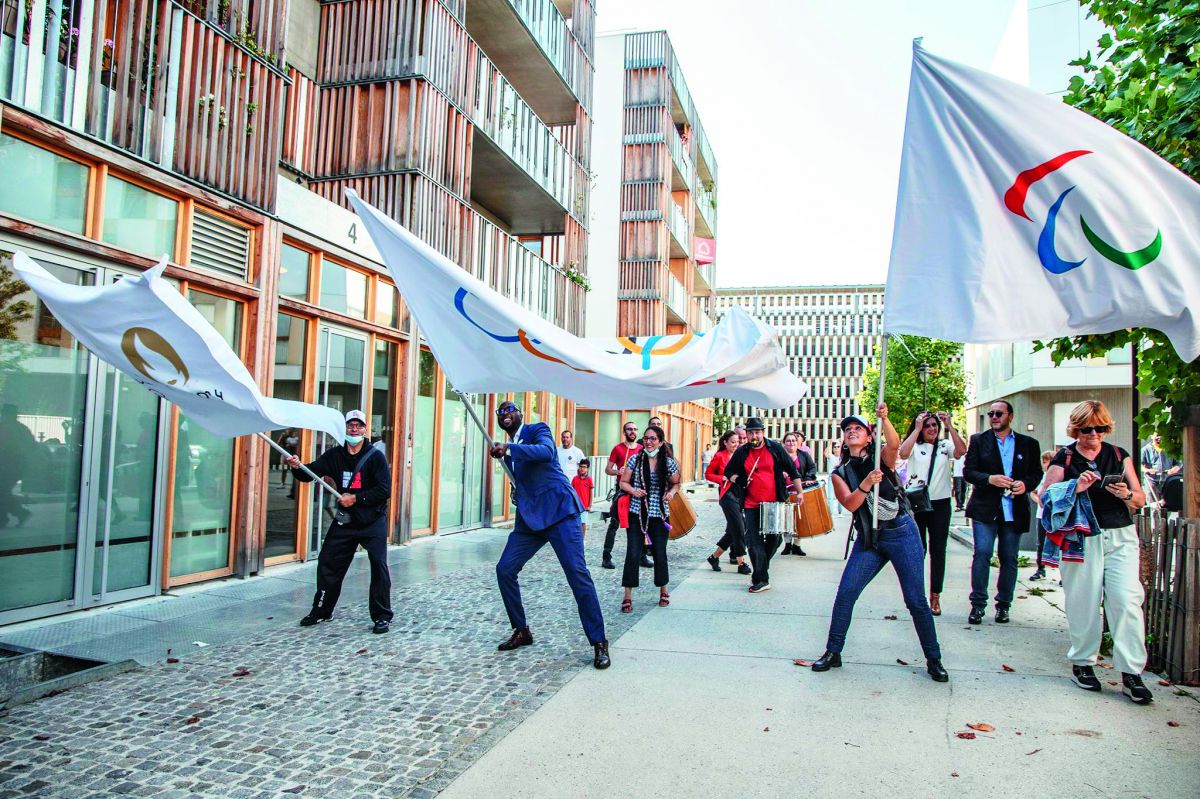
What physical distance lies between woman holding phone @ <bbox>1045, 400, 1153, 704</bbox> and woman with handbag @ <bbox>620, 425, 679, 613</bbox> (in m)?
3.54

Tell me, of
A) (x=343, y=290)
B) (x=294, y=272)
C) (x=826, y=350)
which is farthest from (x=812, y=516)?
(x=826, y=350)

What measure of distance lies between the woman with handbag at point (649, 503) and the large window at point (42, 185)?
539 centimetres

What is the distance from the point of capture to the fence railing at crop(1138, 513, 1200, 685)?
573cm

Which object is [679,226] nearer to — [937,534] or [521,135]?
[521,135]

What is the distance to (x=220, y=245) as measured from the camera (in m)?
8.93

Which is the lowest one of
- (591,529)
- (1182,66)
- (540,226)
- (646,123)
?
(591,529)

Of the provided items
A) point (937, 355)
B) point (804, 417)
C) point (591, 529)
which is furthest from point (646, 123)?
point (804, 417)

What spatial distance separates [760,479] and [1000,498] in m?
2.72

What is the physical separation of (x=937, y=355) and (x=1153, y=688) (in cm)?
3697

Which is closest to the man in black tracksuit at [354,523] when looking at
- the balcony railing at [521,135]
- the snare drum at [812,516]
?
the snare drum at [812,516]

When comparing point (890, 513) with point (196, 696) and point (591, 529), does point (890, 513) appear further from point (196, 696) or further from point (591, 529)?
point (591, 529)

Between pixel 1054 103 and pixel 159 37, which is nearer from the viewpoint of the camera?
pixel 1054 103

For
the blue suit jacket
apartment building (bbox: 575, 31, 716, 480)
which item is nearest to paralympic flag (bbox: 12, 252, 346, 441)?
the blue suit jacket

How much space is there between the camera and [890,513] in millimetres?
6152
